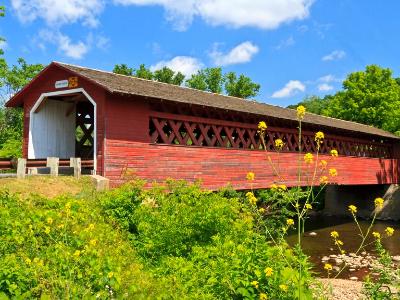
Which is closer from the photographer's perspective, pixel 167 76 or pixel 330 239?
pixel 330 239

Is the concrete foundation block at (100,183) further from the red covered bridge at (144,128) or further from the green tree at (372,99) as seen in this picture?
the green tree at (372,99)

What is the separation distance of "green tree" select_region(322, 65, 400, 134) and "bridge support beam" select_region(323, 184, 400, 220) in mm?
7074

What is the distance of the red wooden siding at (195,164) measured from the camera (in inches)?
477

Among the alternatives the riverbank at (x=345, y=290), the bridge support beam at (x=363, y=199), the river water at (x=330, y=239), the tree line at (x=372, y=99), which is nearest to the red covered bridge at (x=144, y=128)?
the river water at (x=330, y=239)

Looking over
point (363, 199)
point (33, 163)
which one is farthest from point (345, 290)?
point (363, 199)

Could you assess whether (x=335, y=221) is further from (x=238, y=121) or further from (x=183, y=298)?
(x=183, y=298)

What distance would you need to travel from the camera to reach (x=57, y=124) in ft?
48.9

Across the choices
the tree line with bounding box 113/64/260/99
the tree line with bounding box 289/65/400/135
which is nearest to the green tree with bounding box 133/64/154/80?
the tree line with bounding box 113/64/260/99

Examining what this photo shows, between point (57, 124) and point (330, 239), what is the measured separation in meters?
12.7

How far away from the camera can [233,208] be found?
26.5 feet

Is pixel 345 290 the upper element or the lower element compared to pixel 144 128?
lower

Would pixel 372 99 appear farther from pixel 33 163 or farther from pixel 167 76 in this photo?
pixel 33 163

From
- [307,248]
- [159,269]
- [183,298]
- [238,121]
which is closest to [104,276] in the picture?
[183,298]

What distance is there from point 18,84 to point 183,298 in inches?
1218
